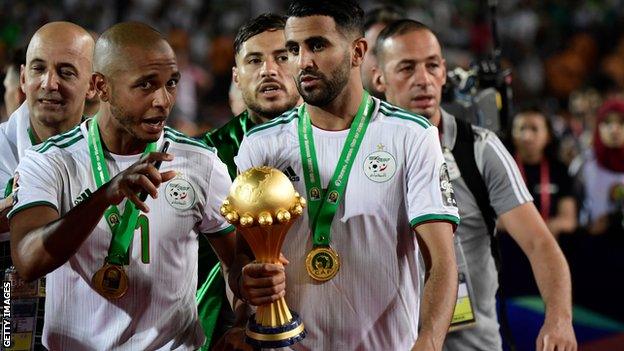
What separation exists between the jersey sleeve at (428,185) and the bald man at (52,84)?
1318 mm

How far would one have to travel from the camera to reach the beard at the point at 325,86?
3105 mm

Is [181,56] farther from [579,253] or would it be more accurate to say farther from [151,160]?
[151,160]

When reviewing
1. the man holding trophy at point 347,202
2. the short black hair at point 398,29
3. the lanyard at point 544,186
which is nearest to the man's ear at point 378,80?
the short black hair at point 398,29

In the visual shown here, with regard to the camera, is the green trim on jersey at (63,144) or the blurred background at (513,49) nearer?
the green trim on jersey at (63,144)

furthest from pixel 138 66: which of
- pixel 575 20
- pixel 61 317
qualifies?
pixel 575 20

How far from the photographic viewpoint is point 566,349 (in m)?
3.43

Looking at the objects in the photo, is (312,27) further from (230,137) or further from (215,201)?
(230,137)

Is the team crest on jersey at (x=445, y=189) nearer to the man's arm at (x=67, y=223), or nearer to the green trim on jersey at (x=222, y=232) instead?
the green trim on jersey at (x=222, y=232)

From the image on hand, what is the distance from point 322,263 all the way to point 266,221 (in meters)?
0.41

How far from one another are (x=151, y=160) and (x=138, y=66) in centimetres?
51

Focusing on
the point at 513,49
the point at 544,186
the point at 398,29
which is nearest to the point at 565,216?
the point at 544,186

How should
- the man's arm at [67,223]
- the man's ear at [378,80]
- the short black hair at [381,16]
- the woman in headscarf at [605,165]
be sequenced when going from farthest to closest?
1. the woman in headscarf at [605,165]
2. the short black hair at [381,16]
3. the man's ear at [378,80]
4. the man's arm at [67,223]

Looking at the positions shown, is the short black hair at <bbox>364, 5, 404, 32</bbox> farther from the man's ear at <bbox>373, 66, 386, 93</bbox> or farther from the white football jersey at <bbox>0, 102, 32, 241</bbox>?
the white football jersey at <bbox>0, 102, 32, 241</bbox>

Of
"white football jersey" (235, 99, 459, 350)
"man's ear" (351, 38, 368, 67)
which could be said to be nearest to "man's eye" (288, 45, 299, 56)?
"man's ear" (351, 38, 368, 67)
